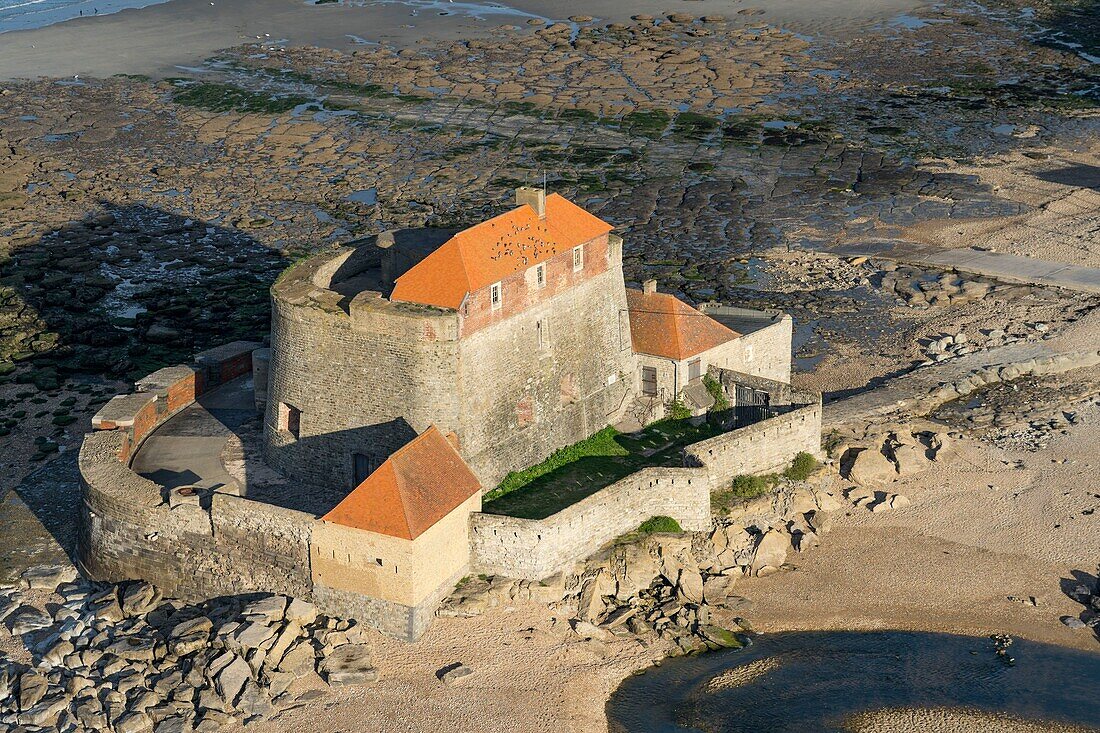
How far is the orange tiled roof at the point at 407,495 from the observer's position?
107 feet

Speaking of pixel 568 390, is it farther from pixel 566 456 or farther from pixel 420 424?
pixel 420 424

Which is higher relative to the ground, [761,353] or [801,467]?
[761,353]

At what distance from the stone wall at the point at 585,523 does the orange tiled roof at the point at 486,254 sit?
562cm

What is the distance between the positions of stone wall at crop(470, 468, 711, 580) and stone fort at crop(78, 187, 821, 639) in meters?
0.05

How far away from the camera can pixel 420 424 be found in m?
35.9

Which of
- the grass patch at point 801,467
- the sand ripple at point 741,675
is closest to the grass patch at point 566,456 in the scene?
the grass patch at point 801,467

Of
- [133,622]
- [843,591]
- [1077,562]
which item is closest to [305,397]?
[133,622]

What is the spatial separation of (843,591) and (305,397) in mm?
14352

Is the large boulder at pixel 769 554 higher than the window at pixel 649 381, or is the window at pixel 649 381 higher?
the window at pixel 649 381

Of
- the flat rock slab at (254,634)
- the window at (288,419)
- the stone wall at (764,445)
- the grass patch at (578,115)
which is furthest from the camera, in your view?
the grass patch at (578,115)

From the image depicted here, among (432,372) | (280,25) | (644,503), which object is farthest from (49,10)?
(644,503)

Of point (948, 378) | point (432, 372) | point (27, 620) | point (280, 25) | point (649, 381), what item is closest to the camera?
point (27, 620)

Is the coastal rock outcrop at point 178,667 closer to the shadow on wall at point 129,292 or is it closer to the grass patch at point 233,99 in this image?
the shadow on wall at point 129,292

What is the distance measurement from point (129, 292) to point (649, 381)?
965 inches
